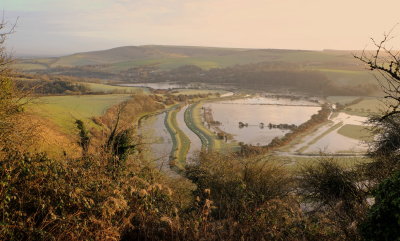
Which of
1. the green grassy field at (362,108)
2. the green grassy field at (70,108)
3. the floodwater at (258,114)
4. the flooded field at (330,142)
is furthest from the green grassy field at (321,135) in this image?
the green grassy field at (70,108)

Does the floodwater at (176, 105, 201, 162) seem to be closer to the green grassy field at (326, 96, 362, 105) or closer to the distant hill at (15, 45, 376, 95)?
the green grassy field at (326, 96, 362, 105)

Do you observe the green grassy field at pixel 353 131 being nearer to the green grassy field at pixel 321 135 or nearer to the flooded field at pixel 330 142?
the flooded field at pixel 330 142

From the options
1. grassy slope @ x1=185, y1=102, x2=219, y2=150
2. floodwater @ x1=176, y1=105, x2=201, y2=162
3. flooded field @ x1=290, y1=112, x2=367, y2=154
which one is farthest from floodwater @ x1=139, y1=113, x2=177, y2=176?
flooded field @ x1=290, y1=112, x2=367, y2=154

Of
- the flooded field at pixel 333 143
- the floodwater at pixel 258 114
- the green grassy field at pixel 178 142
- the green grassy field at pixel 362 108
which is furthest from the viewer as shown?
the green grassy field at pixel 362 108

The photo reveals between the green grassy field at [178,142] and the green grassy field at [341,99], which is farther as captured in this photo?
the green grassy field at [341,99]

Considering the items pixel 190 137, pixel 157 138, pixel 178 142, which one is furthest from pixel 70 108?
pixel 178 142

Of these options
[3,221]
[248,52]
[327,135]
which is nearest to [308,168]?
[3,221]

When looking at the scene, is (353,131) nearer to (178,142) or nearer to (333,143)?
(333,143)

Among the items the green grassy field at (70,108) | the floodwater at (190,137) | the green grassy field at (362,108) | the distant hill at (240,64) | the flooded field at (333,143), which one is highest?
the distant hill at (240,64)
